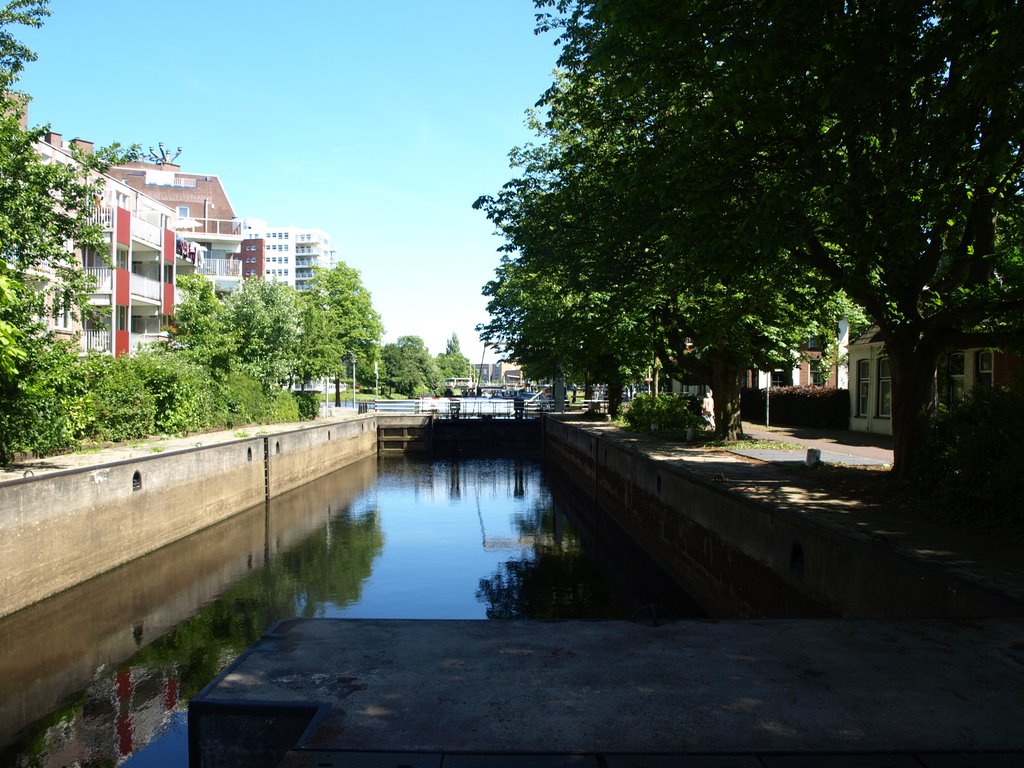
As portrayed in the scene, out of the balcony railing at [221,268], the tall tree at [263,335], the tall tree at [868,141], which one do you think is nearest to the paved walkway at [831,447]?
the tall tree at [868,141]

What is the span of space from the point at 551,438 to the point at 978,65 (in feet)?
122

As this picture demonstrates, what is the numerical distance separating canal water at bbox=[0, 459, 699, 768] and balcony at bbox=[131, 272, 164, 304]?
60.5 feet

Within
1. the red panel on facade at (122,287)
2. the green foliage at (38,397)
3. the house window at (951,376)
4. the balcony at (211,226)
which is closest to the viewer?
the green foliage at (38,397)

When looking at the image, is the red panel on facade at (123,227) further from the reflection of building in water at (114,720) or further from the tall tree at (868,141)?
the reflection of building in water at (114,720)

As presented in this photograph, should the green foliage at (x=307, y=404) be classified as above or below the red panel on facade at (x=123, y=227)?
below

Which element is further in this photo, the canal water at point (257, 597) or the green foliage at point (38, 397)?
the green foliage at point (38, 397)

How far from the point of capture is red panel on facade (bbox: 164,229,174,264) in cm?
4294

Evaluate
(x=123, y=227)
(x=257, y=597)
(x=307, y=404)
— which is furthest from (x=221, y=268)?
(x=257, y=597)

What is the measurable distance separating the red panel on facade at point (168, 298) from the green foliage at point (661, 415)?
80.5 feet

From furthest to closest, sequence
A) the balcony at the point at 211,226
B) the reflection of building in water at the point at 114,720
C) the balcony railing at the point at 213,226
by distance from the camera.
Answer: the balcony railing at the point at 213,226
the balcony at the point at 211,226
the reflection of building in water at the point at 114,720

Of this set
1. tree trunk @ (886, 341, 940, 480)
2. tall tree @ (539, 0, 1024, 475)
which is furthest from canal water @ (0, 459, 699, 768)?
tall tree @ (539, 0, 1024, 475)

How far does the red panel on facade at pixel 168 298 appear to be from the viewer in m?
42.2

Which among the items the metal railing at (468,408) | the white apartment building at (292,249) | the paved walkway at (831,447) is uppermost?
the white apartment building at (292,249)

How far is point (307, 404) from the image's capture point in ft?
135
